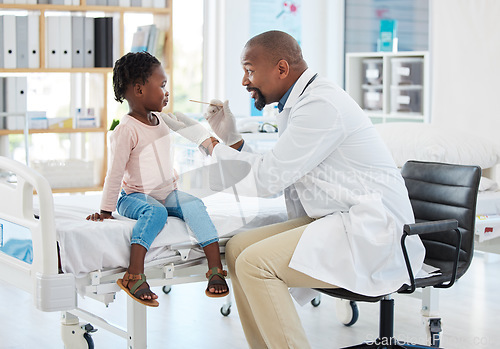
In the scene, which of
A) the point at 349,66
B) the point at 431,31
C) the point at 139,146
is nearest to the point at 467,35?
the point at 431,31

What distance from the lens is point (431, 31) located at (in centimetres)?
394

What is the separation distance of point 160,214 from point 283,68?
20.9 inches

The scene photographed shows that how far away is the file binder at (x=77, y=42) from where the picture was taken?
3875 millimetres

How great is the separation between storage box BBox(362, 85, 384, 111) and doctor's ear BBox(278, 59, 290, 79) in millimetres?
2496

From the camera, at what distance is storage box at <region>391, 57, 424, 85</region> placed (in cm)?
413

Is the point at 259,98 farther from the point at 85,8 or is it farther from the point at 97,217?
the point at 85,8

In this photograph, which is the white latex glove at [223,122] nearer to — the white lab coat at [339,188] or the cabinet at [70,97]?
the white lab coat at [339,188]

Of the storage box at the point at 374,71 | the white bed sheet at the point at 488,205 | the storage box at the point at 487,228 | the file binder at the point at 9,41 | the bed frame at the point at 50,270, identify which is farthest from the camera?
the storage box at the point at 374,71

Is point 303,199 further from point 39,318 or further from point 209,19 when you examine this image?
point 209,19

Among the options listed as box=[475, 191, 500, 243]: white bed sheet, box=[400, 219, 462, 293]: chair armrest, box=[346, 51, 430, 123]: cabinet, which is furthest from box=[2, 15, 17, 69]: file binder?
box=[400, 219, 462, 293]: chair armrest

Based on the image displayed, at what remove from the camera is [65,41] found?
3.88 meters

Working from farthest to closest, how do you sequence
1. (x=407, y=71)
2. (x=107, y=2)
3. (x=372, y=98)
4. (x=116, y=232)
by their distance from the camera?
(x=372, y=98)
(x=407, y=71)
(x=107, y=2)
(x=116, y=232)

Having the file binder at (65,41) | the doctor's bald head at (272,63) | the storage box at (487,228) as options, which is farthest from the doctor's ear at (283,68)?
the file binder at (65,41)

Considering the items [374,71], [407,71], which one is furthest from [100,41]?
[407,71]
